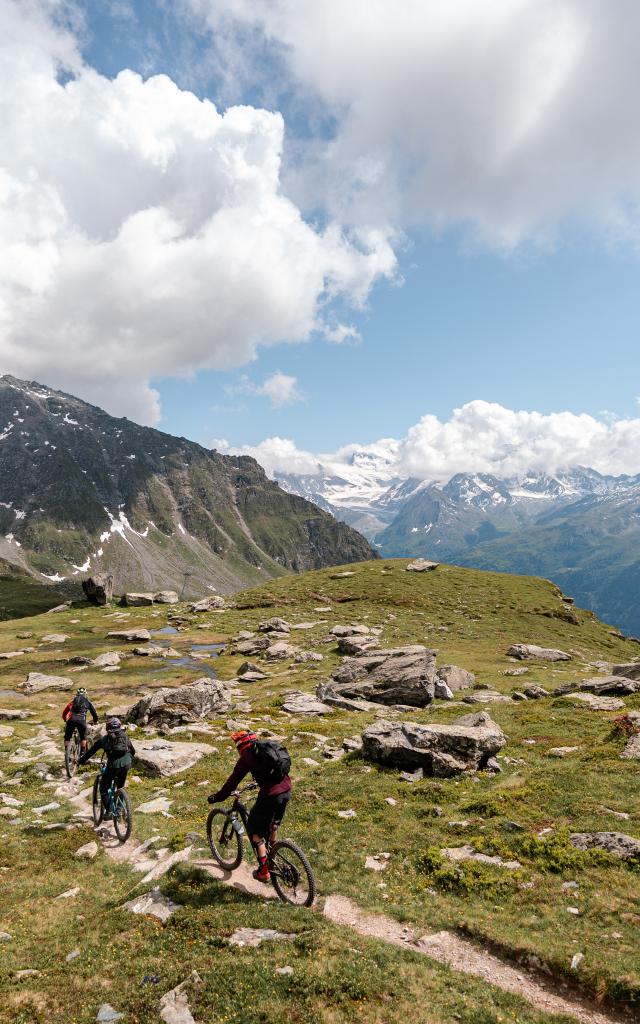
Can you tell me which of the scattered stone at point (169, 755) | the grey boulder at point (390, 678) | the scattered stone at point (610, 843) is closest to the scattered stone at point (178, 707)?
the scattered stone at point (169, 755)

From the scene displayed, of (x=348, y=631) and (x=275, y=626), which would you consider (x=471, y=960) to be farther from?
(x=275, y=626)

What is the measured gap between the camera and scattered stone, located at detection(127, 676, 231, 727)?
1371 inches

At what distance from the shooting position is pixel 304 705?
38.4 meters

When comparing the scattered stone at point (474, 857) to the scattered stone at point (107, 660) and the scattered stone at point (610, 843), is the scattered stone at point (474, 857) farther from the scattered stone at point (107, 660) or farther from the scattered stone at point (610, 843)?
the scattered stone at point (107, 660)

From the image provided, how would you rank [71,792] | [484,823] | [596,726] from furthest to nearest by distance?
[596,726] → [71,792] → [484,823]

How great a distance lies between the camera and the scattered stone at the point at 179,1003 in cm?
930

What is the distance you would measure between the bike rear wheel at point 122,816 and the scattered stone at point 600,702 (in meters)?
28.6

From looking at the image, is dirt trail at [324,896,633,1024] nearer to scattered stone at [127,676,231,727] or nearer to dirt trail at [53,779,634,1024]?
dirt trail at [53,779,634,1024]

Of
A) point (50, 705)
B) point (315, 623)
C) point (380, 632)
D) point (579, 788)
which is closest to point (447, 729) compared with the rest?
point (579, 788)

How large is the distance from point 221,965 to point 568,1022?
688cm

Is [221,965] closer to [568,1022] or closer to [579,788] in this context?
[568,1022]

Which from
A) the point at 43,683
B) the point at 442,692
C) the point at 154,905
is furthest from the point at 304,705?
the point at 43,683

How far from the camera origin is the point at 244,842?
1511 centimetres

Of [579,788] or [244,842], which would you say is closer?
[244,842]
